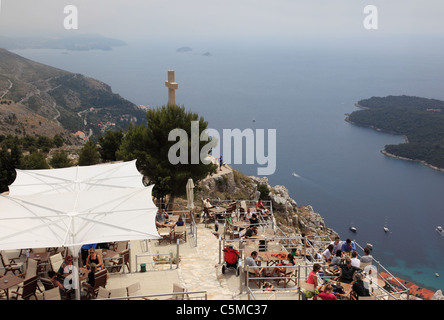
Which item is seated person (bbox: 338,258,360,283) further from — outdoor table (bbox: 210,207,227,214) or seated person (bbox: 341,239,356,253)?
outdoor table (bbox: 210,207,227,214)

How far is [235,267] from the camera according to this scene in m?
11.0

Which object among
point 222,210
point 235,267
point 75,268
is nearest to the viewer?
point 75,268

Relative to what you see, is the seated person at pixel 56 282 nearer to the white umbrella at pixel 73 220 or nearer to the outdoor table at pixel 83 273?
the outdoor table at pixel 83 273

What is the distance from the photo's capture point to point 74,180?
1138 cm

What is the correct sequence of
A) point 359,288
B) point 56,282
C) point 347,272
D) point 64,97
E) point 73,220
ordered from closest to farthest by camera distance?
1. point 73,220
2. point 359,288
3. point 56,282
4. point 347,272
5. point 64,97

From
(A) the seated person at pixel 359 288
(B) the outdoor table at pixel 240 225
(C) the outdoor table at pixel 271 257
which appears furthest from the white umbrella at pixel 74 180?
(A) the seated person at pixel 359 288

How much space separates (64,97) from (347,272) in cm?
15706

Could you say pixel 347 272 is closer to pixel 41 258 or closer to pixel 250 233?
pixel 250 233

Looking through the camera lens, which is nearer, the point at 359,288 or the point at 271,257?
the point at 359,288

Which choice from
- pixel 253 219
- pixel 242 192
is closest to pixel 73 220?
pixel 253 219

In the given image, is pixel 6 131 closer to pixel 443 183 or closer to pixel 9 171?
pixel 9 171

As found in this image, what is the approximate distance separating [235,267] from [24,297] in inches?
211

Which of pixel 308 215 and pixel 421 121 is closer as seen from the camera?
pixel 308 215
